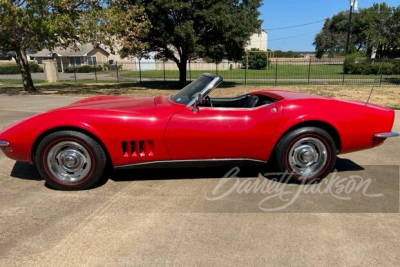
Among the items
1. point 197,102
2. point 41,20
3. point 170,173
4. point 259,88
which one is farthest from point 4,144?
point 259,88

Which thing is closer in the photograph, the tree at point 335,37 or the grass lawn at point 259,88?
the grass lawn at point 259,88

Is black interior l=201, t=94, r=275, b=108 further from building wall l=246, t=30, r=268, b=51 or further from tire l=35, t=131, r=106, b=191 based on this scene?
building wall l=246, t=30, r=268, b=51

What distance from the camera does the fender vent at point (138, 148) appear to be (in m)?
3.49

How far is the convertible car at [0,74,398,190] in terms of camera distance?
11.3ft

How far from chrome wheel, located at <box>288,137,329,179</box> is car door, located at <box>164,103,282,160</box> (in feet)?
1.21

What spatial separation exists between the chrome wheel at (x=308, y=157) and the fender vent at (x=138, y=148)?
1.61 meters

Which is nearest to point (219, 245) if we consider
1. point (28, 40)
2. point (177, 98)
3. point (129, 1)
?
point (177, 98)

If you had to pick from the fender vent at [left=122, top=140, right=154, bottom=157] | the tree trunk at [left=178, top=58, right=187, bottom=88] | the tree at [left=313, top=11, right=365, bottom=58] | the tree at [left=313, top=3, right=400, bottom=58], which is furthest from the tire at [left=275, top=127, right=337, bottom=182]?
the tree at [left=313, top=11, right=365, bottom=58]

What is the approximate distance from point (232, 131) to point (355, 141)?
1.51 m

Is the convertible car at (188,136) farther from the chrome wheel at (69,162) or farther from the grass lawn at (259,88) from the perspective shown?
the grass lawn at (259,88)

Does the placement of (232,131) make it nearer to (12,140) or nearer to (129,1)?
(12,140)

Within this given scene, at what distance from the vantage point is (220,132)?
3.52 metres

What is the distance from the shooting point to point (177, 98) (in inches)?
156

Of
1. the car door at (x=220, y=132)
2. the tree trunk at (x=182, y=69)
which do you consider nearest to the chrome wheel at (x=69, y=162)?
the car door at (x=220, y=132)
